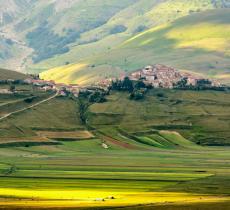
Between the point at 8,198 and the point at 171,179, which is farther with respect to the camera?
the point at 171,179

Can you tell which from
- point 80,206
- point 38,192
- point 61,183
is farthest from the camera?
point 61,183

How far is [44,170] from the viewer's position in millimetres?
183500

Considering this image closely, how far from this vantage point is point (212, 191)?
148875 millimetres

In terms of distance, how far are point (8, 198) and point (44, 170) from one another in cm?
4754

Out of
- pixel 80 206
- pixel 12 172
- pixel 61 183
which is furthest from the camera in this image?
pixel 12 172

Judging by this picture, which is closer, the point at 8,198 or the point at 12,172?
the point at 8,198

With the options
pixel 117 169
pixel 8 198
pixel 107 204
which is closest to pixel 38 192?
pixel 8 198

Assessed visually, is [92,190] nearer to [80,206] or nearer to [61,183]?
[61,183]

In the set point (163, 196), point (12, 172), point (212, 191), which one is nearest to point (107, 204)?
point (163, 196)

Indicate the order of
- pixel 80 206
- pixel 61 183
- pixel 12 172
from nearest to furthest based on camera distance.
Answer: pixel 80 206
pixel 61 183
pixel 12 172

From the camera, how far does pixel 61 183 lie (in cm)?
15988

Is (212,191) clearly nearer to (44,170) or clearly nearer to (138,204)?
(138,204)

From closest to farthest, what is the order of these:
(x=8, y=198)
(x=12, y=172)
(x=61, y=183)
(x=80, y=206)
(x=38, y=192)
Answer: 1. (x=80, y=206)
2. (x=8, y=198)
3. (x=38, y=192)
4. (x=61, y=183)
5. (x=12, y=172)

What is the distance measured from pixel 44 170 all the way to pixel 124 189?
36.3 metres
